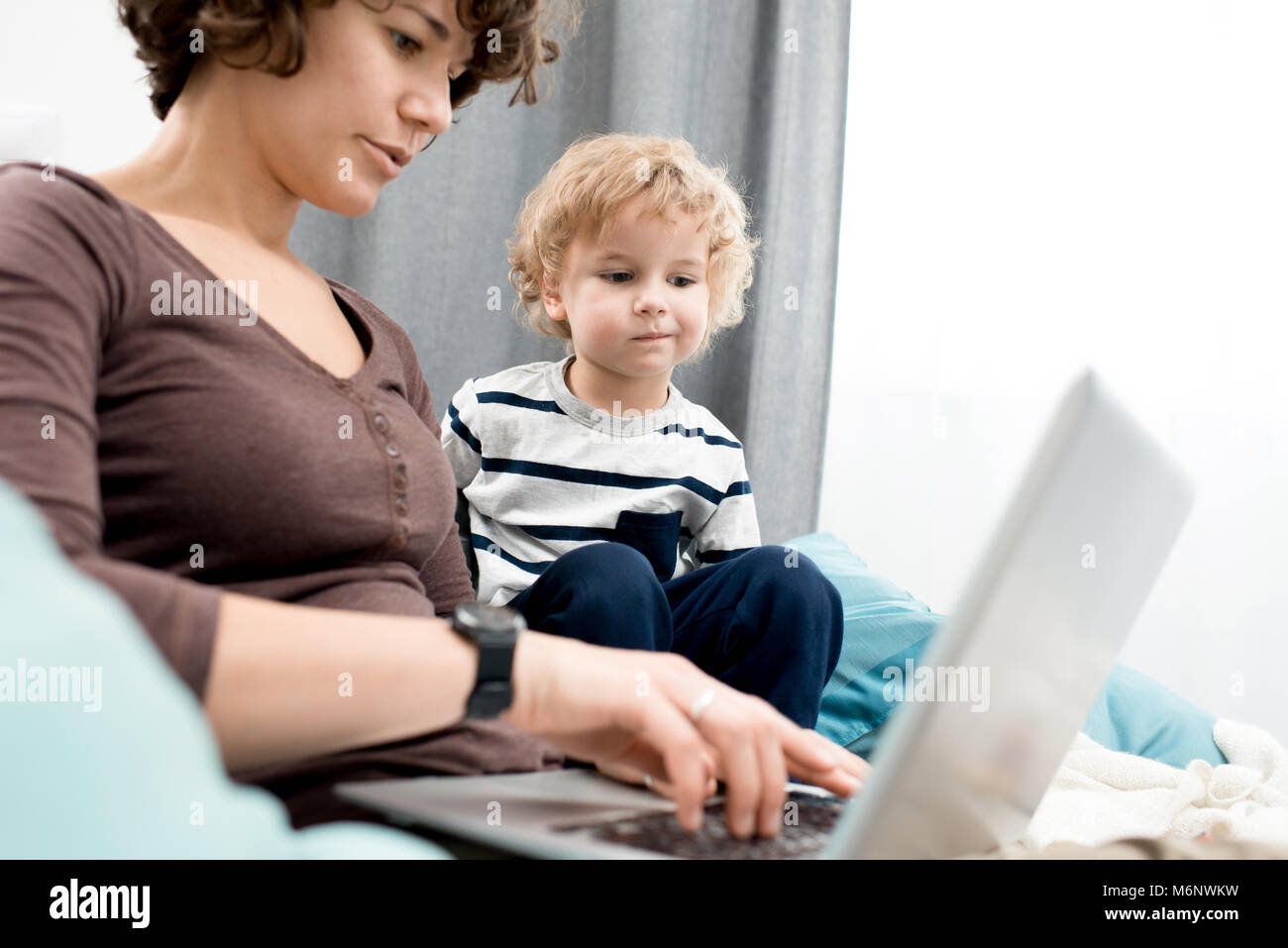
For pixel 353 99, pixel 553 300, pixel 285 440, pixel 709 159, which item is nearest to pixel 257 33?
pixel 353 99

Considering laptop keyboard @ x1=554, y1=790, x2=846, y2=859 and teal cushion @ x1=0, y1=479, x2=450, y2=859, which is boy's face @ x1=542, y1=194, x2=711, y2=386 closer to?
laptop keyboard @ x1=554, y1=790, x2=846, y2=859

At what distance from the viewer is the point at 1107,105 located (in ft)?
7.30

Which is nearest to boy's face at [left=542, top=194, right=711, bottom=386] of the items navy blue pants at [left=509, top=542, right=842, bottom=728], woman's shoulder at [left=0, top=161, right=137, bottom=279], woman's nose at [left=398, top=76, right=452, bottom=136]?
navy blue pants at [left=509, top=542, right=842, bottom=728]

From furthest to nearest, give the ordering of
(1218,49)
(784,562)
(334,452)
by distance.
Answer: (1218,49)
(784,562)
(334,452)

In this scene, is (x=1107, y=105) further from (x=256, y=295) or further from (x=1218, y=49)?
(x=256, y=295)

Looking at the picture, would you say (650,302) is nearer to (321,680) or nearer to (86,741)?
(321,680)

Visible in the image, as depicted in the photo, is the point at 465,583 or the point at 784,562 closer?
the point at 465,583

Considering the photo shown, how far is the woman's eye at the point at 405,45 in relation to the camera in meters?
0.85

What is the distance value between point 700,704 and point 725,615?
23.6 inches

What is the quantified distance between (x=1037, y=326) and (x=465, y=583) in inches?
64.5

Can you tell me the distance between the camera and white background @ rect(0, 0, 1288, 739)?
2.19 meters

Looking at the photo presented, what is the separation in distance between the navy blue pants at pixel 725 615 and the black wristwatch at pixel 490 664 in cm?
45

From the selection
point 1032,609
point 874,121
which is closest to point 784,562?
point 1032,609

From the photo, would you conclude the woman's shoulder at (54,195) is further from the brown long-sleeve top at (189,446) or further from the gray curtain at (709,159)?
the gray curtain at (709,159)
